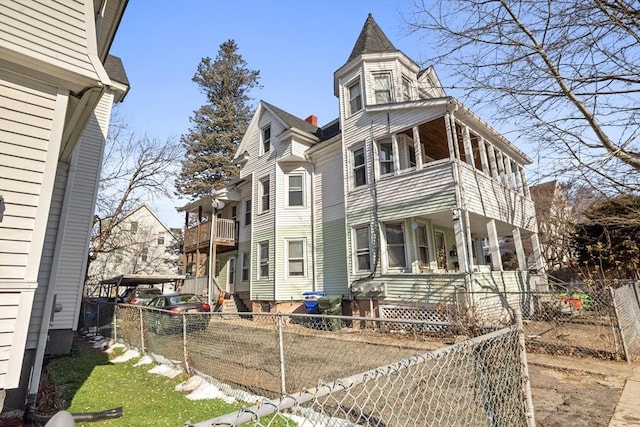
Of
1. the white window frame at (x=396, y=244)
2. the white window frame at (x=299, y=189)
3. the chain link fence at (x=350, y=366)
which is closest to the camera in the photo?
the chain link fence at (x=350, y=366)

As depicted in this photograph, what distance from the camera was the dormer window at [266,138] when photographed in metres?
16.6

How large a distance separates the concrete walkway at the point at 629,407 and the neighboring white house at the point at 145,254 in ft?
112

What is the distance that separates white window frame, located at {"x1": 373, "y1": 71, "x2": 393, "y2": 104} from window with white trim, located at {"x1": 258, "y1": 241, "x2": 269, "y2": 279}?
7.97 meters

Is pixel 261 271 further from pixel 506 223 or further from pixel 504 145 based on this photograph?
pixel 504 145

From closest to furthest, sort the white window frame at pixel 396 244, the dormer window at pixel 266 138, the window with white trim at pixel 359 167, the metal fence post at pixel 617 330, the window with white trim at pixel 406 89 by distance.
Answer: the metal fence post at pixel 617 330, the white window frame at pixel 396 244, the window with white trim at pixel 359 167, the window with white trim at pixel 406 89, the dormer window at pixel 266 138

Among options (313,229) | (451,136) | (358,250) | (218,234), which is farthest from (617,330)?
(218,234)

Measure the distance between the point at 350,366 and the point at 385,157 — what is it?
26.7ft

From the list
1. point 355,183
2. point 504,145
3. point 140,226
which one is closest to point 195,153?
point 140,226

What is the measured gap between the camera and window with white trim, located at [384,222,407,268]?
11414 mm

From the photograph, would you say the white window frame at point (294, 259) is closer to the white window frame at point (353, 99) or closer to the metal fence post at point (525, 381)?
the white window frame at point (353, 99)

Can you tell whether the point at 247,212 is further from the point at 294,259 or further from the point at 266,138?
the point at 294,259

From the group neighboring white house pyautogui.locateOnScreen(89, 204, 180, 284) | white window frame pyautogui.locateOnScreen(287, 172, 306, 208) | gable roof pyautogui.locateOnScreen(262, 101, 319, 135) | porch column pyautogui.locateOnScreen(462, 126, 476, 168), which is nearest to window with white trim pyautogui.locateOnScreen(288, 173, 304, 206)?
white window frame pyautogui.locateOnScreen(287, 172, 306, 208)

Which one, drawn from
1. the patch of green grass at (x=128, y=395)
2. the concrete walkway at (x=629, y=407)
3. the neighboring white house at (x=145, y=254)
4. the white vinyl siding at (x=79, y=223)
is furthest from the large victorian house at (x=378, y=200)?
the neighboring white house at (x=145, y=254)

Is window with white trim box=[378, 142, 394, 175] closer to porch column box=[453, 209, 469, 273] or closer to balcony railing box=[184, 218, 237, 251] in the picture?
porch column box=[453, 209, 469, 273]
